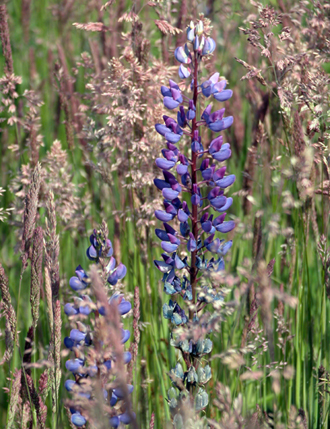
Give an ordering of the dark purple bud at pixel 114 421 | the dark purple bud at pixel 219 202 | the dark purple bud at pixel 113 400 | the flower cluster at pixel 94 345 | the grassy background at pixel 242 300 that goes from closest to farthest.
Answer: the flower cluster at pixel 94 345 → the dark purple bud at pixel 114 421 → the dark purple bud at pixel 113 400 → the dark purple bud at pixel 219 202 → the grassy background at pixel 242 300

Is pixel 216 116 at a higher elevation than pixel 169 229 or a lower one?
higher

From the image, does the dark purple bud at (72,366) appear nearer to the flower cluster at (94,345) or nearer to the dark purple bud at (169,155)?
the flower cluster at (94,345)

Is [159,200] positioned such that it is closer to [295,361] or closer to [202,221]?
[202,221]

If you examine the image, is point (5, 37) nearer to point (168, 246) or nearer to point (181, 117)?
point (181, 117)

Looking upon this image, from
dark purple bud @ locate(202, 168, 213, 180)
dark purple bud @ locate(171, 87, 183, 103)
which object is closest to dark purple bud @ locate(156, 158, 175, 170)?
dark purple bud @ locate(202, 168, 213, 180)

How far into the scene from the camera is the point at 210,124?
172 centimetres

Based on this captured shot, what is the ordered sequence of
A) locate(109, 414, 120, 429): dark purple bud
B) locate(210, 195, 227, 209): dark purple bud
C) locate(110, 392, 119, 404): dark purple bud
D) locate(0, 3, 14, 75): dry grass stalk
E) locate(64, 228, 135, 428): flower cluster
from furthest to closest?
1. locate(0, 3, 14, 75): dry grass stalk
2. locate(210, 195, 227, 209): dark purple bud
3. locate(110, 392, 119, 404): dark purple bud
4. locate(109, 414, 120, 429): dark purple bud
5. locate(64, 228, 135, 428): flower cluster

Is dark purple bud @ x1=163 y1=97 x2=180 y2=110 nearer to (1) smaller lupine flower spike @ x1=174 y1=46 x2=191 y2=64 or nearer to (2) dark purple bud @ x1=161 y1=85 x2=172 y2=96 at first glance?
(2) dark purple bud @ x1=161 y1=85 x2=172 y2=96

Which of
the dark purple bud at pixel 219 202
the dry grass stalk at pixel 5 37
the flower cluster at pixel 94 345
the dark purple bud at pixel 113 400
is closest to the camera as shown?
the flower cluster at pixel 94 345

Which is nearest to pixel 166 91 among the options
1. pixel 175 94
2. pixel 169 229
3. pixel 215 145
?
pixel 175 94

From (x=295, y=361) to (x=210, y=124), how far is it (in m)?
1.34

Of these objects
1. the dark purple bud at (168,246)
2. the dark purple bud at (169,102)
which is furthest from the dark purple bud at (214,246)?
the dark purple bud at (169,102)

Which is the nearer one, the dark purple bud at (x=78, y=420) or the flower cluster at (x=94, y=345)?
the flower cluster at (x=94, y=345)

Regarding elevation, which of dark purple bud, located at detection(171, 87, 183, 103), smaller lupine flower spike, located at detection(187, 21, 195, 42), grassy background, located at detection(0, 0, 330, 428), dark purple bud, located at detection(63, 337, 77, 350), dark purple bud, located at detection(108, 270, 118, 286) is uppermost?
smaller lupine flower spike, located at detection(187, 21, 195, 42)
